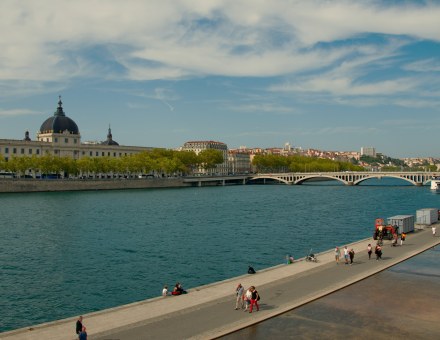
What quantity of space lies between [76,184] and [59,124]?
44121mm

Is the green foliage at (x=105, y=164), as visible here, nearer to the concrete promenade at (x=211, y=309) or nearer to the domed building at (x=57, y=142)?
the domed building at (x=57, y=142)

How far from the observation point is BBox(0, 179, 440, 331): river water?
29078 millimetres

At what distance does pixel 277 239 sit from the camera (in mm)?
49000

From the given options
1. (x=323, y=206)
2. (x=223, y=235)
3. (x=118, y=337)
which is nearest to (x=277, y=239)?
(x=223, y=235)

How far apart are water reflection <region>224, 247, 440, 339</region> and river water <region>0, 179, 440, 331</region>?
36.8 ft

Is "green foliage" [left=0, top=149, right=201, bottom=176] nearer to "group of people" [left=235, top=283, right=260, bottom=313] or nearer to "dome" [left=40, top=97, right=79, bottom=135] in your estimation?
"dome" [left=40, top=97, right=79, bottom=135]

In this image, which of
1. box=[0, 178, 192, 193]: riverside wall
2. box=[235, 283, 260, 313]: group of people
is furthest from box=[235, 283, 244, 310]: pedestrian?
box=[0, 178, 192, 193]: riverside wall

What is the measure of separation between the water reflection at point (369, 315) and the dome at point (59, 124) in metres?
143

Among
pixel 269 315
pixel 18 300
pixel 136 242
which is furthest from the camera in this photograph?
pixel 136 242

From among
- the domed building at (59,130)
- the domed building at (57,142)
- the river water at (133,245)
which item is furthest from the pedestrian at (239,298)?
the domed building at (59,130)

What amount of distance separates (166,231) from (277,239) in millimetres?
12920

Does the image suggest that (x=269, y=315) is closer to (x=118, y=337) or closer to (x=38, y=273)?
(x=118, y=337)

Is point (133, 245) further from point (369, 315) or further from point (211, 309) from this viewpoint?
point (369, 315)

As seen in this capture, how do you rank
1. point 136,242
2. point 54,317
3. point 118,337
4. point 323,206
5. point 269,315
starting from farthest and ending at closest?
1. point 323,206
2. point 136,242
3. point 54,317
4. point 269,315
5. point 118,337
